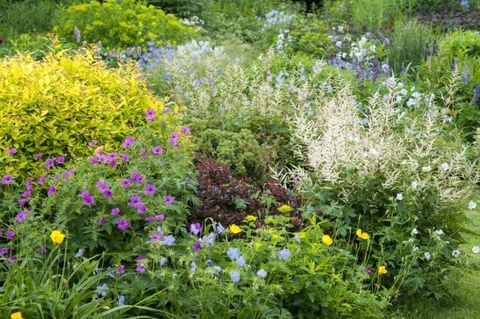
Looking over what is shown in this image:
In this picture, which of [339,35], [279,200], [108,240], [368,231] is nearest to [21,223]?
[108,240]

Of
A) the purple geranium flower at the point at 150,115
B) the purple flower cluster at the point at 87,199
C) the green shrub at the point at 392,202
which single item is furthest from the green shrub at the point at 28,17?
the purple flower cluster at the point at 87,199

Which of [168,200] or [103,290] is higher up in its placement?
[168,200]

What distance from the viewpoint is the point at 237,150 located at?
5.39 m

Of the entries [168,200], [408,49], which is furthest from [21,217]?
[408,49]

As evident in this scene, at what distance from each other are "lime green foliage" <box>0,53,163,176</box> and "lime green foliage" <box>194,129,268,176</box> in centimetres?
47

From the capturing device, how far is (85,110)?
4.85m

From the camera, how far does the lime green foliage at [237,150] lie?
5219 millimetres

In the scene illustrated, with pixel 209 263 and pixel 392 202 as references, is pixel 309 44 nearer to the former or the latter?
pixel 392 202

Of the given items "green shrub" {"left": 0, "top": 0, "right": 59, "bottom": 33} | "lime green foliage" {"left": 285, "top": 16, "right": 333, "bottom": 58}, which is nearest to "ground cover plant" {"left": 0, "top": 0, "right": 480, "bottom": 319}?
"lime green foliage" {"left": 285, "top": 16, "right": 333, "bottom": 58}

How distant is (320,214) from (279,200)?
1.06 ft

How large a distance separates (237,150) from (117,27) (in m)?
4.63

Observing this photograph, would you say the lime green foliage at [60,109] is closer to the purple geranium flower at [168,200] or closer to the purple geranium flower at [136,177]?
the purple geranium flower at [136,177]

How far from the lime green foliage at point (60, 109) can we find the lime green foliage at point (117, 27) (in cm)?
408

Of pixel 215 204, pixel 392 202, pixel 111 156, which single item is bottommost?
pixel 215 204
